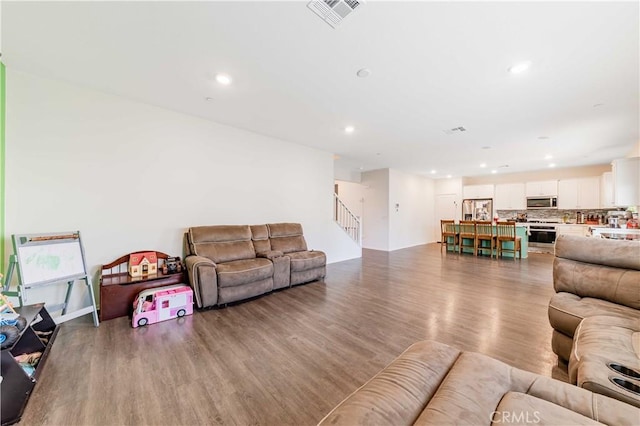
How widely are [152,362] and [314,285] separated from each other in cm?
254

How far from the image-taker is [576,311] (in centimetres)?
193

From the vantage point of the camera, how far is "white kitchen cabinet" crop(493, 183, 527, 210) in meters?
8.47

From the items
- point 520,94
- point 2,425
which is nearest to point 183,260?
point 2,425

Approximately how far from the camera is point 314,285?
4250 millimetres

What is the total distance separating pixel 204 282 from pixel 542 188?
33.2 ft

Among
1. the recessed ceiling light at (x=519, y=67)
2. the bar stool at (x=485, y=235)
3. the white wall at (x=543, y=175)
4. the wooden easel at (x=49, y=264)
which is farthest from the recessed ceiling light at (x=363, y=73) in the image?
the white wall at (x=543, y=175)

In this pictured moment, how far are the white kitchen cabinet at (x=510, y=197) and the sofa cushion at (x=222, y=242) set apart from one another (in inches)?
354

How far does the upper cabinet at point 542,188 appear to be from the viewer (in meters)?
7.83

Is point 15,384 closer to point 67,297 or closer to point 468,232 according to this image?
point 67,297

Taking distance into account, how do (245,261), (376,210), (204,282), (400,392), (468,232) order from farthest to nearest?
(376,210) → (468,232) → (245,261) → (204,282) → (400,392)

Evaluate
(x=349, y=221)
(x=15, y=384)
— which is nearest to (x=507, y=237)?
(x=349, y=221)

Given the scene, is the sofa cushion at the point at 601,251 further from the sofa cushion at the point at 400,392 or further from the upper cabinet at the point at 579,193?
the upper cabinet at the point at 579,193

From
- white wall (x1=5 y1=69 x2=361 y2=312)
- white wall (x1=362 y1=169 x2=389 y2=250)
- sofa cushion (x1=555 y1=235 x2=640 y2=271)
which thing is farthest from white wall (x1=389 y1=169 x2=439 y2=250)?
sofa cushion (x1=555 y1=235 x2=640 y2=271)

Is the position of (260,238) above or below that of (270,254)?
above
